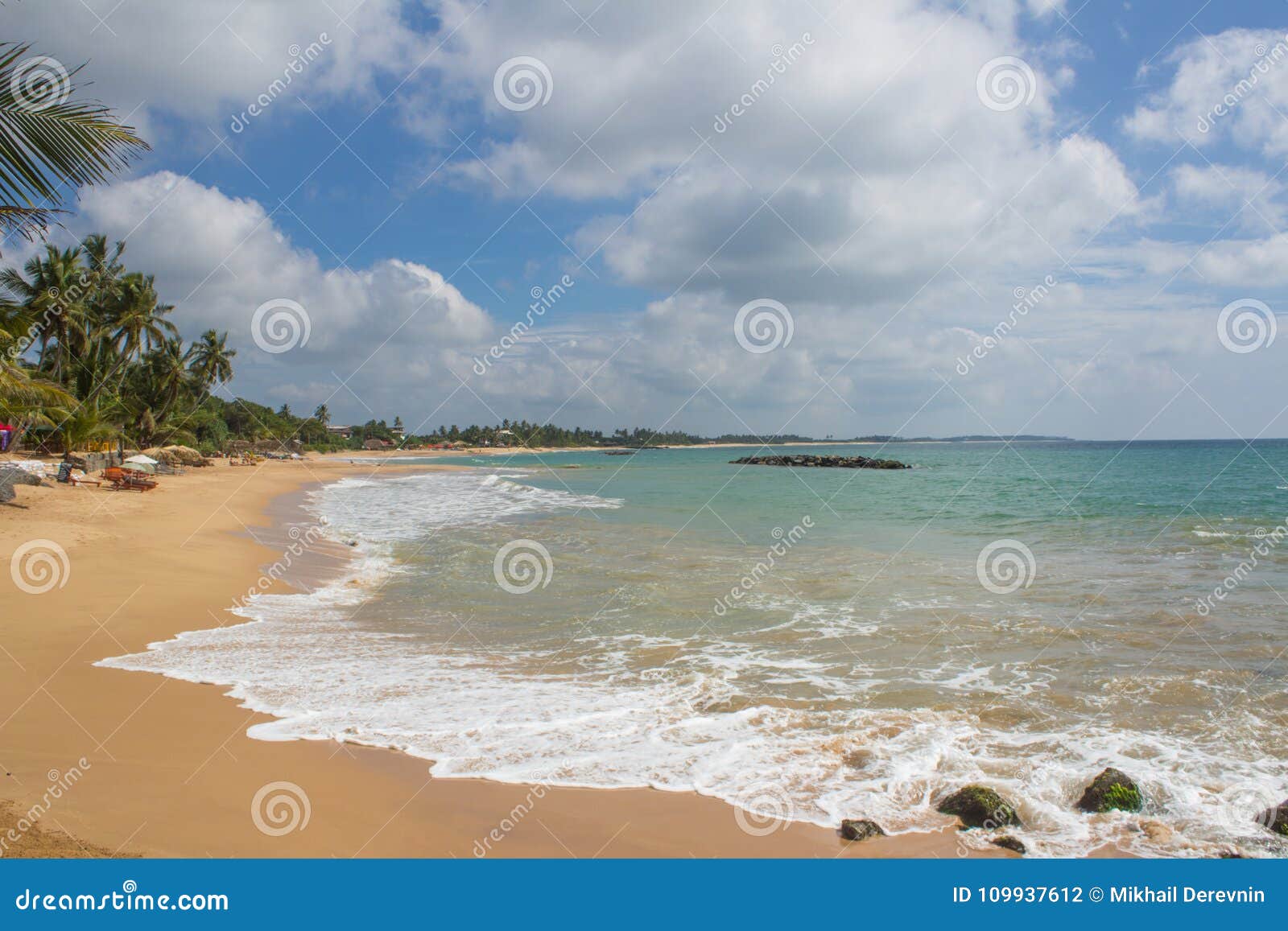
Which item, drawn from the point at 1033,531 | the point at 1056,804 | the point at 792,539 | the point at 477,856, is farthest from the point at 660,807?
the point at 1033,531

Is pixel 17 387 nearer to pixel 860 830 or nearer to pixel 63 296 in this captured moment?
pixel 860 830

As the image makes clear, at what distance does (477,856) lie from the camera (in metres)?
4.45

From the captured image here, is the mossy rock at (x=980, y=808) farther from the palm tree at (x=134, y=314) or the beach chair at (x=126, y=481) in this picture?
the palm tree at (x=134, y=314)

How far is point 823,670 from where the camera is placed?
8.51 m

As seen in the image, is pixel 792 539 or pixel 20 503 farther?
pixel 792 539

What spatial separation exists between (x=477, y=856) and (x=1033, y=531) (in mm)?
21851

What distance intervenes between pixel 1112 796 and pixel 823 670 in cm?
362

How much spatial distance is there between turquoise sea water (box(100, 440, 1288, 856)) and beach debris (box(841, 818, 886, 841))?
157mm

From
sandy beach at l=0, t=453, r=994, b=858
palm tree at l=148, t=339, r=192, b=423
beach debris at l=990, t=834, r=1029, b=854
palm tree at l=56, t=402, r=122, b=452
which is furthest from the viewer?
palm tree at l=148, t=339, r=192, b=423

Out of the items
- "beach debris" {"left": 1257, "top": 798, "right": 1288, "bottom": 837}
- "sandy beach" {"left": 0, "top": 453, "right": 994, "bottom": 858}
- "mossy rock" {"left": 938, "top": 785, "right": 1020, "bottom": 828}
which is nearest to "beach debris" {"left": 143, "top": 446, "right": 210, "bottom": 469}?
"sandy beach" {"left": 0, "top": 453, "right": 994, "bottom": 858}

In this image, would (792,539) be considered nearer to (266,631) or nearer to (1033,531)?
(1033,531)

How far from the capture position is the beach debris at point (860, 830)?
15.4ft

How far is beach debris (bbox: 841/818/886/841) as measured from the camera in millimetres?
4695

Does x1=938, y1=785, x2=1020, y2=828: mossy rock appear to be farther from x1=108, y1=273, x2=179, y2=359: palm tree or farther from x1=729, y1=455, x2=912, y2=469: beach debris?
x1=729, y1=455, x2=912, y2=469: beach debris
